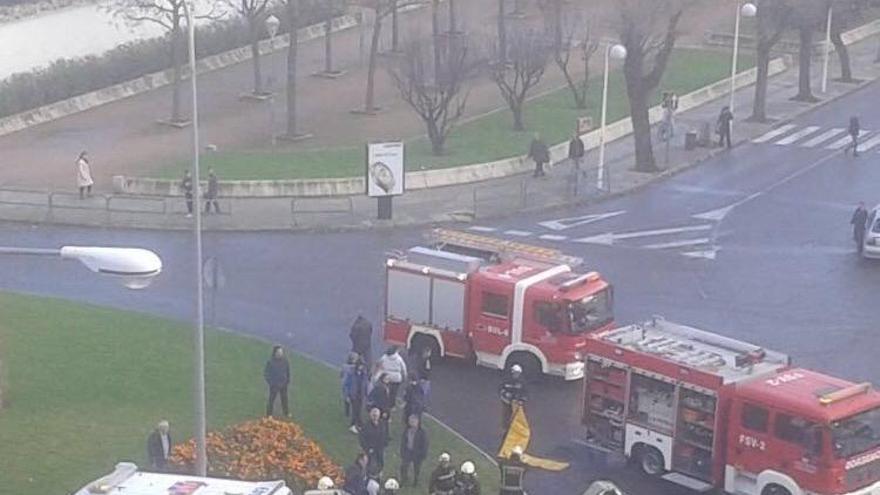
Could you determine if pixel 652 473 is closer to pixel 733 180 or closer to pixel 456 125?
pixel 733 180

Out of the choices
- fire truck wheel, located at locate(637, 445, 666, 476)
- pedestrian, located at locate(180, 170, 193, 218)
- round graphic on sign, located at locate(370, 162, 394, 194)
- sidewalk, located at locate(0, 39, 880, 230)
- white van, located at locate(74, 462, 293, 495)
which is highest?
white van, located at locate(74, 462, 293, 495)

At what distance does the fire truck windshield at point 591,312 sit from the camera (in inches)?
1155

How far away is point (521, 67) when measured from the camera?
2046 inches

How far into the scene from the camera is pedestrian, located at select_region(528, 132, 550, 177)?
46.4m

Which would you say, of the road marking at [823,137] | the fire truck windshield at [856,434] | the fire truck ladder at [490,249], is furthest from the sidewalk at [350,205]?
the fire truck windshield at [856,434]

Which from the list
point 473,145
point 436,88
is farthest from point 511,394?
point 473,145

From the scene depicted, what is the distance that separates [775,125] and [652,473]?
1219 inches

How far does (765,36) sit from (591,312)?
27.7 meters

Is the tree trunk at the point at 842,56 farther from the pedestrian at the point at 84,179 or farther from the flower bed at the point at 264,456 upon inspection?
the flower bed at the point at 264,456

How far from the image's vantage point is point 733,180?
47.0 m

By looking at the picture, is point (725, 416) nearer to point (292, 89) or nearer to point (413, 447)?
point (413, 447)

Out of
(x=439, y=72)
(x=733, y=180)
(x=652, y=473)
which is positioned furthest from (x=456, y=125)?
(x=652, y=473)

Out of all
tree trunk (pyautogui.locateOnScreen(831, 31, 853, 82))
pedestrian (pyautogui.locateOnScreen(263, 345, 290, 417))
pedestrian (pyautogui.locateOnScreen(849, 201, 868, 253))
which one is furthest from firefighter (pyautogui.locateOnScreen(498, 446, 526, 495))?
tree trunk (pyautogui.locateOnScreen(831, 31, 853, 82))

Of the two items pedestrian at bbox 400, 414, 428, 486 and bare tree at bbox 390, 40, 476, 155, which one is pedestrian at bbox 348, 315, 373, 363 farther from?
bare tree at bbox 390, 40, 476, 155
